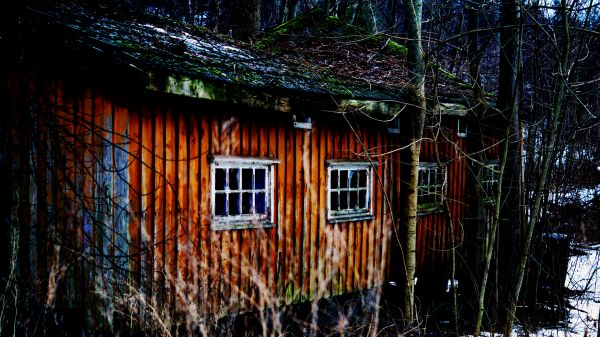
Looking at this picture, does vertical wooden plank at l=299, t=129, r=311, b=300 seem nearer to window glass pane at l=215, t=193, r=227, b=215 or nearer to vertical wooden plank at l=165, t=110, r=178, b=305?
window glass pane at l=215, t=193, r=227, b=215

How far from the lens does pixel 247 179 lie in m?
6.77

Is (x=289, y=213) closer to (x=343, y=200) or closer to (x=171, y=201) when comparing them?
(x=343, y=200)

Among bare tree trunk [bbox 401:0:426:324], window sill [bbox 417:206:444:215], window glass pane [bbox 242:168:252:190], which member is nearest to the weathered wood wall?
window glass pane [bbox 242:168:252:190]

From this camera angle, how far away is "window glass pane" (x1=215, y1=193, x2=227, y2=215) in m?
6.47

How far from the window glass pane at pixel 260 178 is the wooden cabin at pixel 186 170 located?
0.07ft

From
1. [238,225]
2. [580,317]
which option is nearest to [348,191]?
[238,225]

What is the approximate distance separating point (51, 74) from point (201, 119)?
1676 mm

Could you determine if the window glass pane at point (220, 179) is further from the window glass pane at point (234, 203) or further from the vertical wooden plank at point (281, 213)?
the vertical wooden plank at point (281, 213)

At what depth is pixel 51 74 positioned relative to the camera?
5.25 m

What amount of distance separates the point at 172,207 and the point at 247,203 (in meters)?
1.17

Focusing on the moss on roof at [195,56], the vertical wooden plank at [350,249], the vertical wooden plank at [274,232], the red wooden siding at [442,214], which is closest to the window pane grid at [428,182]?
the red wooden siding at [442,214]

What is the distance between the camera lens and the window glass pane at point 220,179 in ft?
21.3

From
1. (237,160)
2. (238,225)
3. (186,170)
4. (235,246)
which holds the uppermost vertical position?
(237,160)

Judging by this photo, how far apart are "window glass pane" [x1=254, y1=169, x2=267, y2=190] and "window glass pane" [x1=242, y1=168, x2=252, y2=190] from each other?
115mm
